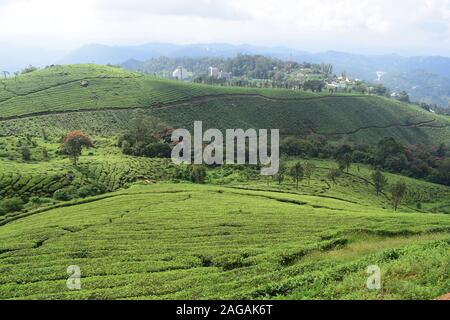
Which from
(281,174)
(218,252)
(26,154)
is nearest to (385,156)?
(281,174)

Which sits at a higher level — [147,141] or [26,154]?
[26,154]

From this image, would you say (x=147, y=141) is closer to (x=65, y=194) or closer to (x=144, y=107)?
(x=65, y=194)

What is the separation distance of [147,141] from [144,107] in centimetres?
4940

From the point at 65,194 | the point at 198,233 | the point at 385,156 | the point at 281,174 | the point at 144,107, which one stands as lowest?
the point at 385,156

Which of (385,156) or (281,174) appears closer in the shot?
(281,174)

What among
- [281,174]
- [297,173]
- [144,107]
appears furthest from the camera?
[144,107]

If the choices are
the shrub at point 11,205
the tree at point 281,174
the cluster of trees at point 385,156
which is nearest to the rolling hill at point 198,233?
the shrub at point 11,205

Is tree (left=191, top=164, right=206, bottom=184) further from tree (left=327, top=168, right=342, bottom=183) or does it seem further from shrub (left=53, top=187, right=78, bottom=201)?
tree (left=327, top=168, right=342, bottom=183)

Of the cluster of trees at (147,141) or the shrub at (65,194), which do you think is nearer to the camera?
the shrub at (65,194)

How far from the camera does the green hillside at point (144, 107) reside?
5344 inches

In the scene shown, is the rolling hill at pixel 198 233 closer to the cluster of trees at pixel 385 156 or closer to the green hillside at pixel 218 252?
the green hillside at pixel 218 252

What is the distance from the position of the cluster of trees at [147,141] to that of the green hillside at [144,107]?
16.2 metres

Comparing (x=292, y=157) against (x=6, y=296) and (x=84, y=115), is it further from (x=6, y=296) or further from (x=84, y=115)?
(x=6, y=296)

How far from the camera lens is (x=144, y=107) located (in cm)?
15775
